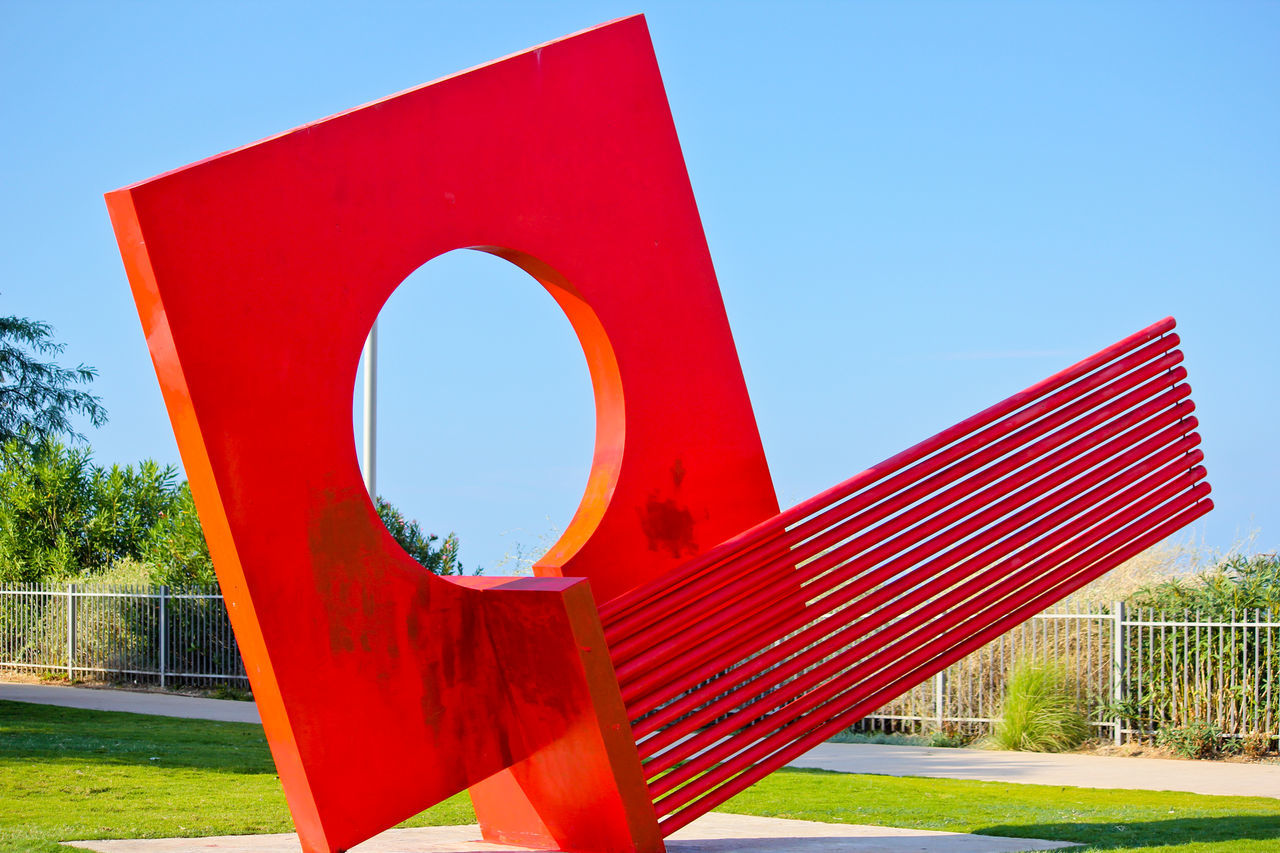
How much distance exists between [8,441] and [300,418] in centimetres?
1405

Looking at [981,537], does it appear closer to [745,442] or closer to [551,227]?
[745,442]

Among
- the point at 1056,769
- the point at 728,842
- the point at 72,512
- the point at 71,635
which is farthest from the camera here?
the point at 72,512

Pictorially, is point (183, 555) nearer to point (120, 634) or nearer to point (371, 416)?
point (120, 634)

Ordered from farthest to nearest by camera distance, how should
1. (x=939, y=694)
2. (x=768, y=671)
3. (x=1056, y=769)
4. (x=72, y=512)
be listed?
(x=72, y=512)
(x=939, y=694)
(x=1056, y=769)
(x=768, y=671)

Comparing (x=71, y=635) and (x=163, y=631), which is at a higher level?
(x=163, y=631)

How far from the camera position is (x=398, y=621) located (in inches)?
239

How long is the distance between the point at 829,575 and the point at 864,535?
11.7 inches

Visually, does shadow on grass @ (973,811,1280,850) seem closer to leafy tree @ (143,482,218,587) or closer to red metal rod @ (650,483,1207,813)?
red metal rod @ (650,483,1207,813)

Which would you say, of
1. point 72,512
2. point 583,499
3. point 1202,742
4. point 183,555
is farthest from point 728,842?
point 72,512

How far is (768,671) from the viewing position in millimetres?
6855

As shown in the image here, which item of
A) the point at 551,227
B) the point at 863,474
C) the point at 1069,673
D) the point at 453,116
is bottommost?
the point at 1069,673

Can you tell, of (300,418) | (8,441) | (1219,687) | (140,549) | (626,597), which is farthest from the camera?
(140,549)

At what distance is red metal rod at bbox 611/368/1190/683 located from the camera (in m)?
6.21

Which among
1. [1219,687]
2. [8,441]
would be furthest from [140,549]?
[1219,687]
